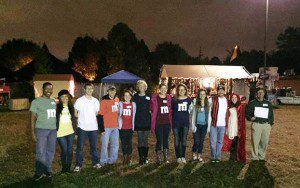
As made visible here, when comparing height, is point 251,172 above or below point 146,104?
below

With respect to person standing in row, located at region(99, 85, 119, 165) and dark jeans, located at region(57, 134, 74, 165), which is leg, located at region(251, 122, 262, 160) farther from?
Result: dark jeans, located at region(57, 134, 74, 165)

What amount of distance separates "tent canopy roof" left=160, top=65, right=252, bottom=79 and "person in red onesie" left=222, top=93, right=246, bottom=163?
17899 millimetres

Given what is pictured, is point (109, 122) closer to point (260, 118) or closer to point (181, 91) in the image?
point (181, 91)

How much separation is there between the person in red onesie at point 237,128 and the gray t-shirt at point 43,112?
4.25 metres

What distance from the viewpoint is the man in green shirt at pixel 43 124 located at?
7.40m

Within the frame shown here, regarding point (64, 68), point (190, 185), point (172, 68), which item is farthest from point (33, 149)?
point (64, 68)

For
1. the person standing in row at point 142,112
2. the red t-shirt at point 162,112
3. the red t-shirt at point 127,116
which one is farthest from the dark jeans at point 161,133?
the red t-shirt at point 127,116

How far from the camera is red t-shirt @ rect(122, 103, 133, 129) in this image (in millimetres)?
8672

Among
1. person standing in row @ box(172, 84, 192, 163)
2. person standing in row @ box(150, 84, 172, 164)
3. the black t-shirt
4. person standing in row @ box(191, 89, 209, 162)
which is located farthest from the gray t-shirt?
person standing in row @ box(191, 89, 209, 162)

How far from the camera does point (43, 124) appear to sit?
24.4ft

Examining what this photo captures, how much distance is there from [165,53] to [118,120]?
65.9 m

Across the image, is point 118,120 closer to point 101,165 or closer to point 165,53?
point 101,165

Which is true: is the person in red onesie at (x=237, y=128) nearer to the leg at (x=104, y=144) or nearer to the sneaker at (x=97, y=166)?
the leg at (x=104, y=144)

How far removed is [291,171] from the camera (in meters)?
8.49
